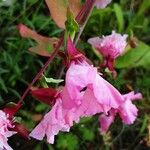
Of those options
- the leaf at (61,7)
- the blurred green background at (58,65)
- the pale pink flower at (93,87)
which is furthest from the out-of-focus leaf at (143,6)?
the pale pink flower at (93,87)

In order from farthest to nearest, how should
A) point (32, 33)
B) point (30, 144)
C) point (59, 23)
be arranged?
1. point (30, 144)
2. point (32, 33)
3. point (59, 23)

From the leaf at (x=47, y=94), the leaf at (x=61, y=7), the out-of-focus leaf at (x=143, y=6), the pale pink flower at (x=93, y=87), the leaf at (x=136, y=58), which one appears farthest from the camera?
the out-of-focus leaf at (x=143, y=6)

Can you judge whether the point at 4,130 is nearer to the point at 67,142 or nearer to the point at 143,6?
the point at 67,142

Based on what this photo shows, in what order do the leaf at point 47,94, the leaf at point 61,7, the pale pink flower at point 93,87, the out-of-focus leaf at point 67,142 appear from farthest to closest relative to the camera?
the out-of-focus leaf at point 67,142 → the leaf at point 61,7 → the leaf at point 47,94 → the pale pink flower at point 93,87

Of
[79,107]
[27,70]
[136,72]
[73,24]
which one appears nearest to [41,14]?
[27,70]

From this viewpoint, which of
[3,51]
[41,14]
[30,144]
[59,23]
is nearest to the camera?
[59,23]

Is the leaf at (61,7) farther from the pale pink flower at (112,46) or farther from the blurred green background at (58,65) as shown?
the blurred green background at (58,65)

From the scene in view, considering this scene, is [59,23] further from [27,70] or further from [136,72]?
[136,72]

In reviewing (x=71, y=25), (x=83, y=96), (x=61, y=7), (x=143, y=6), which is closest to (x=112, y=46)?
(x=61, y=7)
